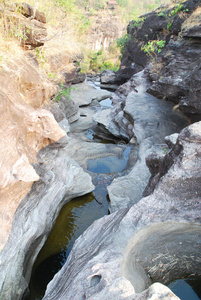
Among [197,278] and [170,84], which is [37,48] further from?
[197,278]

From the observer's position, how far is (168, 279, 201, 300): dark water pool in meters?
3.75

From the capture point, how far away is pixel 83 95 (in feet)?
52.4

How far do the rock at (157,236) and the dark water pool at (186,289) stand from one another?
0.31 feet

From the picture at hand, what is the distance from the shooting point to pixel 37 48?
686 centimetres

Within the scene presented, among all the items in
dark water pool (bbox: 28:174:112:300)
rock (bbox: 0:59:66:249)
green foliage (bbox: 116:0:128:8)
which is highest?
green foliage (bbox: 116:0:128:8)

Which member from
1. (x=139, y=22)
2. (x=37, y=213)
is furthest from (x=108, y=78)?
(x=37, y=213)

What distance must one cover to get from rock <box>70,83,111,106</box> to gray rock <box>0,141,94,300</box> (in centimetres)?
862

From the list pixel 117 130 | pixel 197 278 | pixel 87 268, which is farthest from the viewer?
pixel 117 130

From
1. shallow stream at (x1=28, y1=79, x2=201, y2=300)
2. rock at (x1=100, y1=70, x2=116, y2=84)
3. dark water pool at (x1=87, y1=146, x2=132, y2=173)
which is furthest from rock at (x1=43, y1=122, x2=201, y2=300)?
rock at (x1=100, y1=70, x2=116, y2=84)

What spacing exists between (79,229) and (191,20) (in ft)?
28.2

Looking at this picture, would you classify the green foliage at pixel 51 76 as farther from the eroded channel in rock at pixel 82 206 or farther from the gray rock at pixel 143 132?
the gray rock at pixel 143 132

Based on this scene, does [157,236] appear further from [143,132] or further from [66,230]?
[143,132]

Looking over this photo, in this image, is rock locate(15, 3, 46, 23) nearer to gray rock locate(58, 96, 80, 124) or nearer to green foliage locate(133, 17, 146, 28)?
gray rock locate(58, 96, 80, 124)

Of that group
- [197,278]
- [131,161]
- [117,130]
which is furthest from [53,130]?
[117,130]
